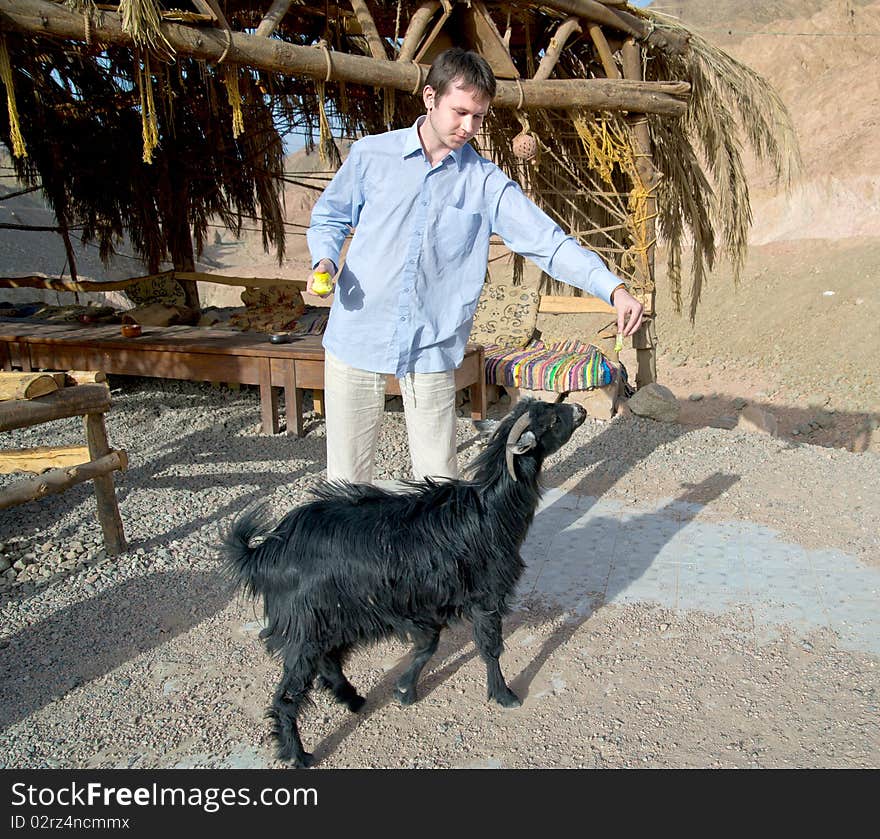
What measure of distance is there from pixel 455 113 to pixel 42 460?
2515 mm

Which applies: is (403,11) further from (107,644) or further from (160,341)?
(107,644)

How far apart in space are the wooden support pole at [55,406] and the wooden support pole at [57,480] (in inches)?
9.2

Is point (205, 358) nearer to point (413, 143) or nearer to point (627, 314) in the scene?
point (413, 143)

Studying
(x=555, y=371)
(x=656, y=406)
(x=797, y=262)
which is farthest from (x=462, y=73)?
(x=797, y=262)

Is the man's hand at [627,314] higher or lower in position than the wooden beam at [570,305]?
higher

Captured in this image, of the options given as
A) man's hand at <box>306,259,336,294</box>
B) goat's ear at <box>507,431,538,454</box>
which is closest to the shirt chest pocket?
man's hand at <box>306,259,336,294</box>

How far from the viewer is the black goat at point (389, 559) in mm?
1946

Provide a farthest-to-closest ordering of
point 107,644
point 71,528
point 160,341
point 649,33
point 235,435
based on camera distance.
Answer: point 649,33, point 160,341, point 235,435, point 71,528, point 107,644

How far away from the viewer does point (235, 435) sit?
17.9ft

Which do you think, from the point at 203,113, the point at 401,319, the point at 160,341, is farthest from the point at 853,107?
the point at 401,319

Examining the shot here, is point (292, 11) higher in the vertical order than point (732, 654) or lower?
higher

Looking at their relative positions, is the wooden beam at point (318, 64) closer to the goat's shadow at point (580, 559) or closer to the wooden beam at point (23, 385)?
the wooden beam at point (23, 385)

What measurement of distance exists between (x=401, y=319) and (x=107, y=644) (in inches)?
67.7

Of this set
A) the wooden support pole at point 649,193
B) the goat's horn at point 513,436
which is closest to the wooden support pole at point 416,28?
the wooden support pole at point 649,193
